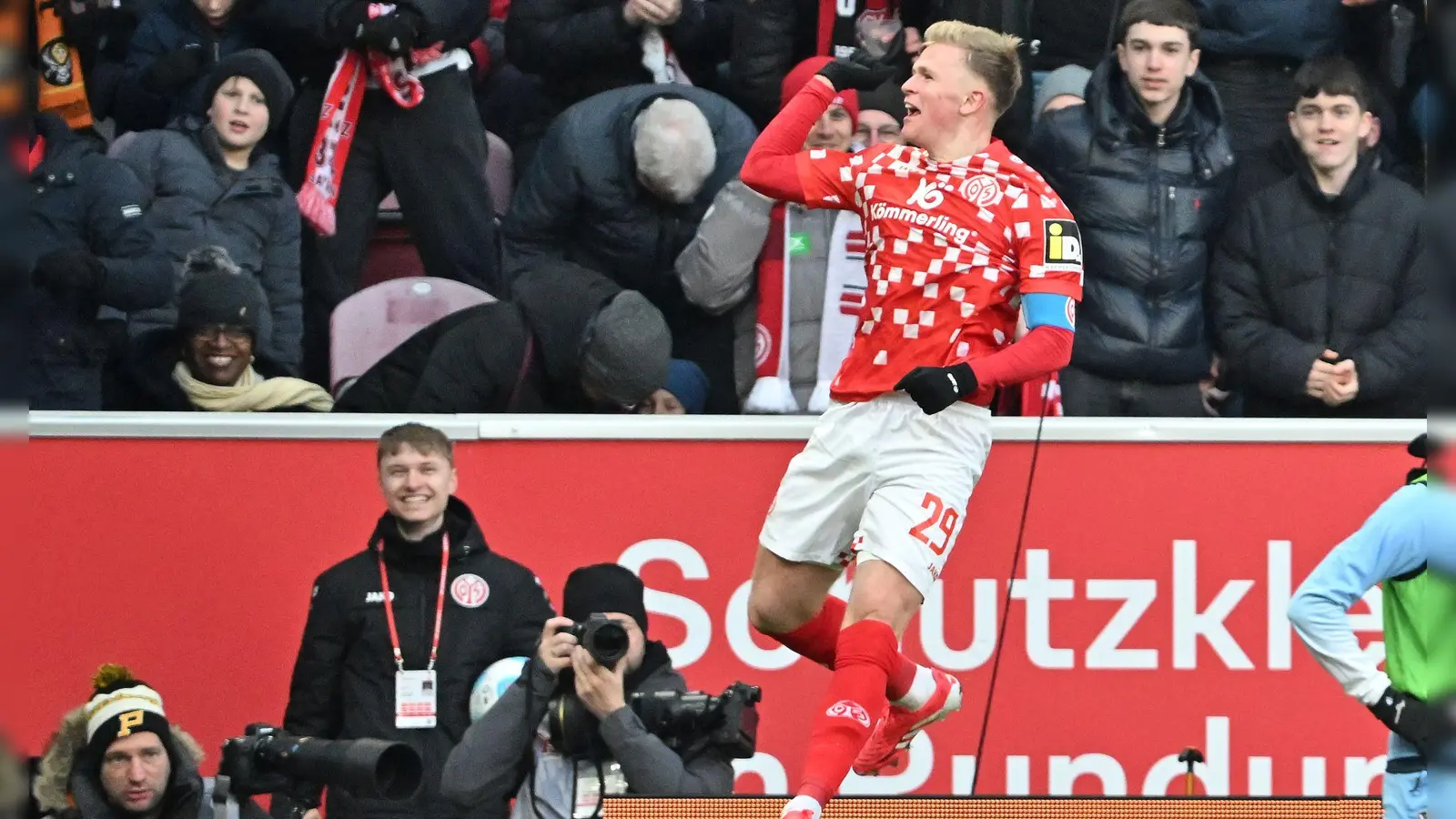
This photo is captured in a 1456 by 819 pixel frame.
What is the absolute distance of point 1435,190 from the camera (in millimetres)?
1050

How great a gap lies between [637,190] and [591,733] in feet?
7.43

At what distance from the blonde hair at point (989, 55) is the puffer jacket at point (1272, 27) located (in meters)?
2.51

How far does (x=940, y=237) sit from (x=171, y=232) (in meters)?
3.25

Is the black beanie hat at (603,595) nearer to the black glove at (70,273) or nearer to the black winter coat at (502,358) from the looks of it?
the black winter coat at (502,358)

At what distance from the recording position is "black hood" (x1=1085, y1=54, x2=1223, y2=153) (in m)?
6.43

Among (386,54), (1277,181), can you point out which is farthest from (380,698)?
(1277,181)

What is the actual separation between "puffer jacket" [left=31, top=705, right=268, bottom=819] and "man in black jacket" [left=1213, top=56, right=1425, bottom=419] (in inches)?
143

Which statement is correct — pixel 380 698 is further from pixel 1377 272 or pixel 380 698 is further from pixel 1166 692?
pixel 1377 272

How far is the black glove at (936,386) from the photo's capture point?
3.96 meters

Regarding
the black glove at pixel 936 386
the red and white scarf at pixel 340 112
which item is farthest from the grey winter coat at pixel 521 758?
the red and white scarf at pixel 340 112

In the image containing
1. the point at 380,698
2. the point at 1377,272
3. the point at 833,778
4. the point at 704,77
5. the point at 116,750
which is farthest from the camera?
the point at 704,77

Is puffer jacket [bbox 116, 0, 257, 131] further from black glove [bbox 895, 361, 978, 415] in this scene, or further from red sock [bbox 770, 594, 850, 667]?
black glove [bbox 895, 361, 978, 415]

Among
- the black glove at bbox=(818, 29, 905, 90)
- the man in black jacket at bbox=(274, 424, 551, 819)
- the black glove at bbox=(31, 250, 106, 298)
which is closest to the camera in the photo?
the black glove at bbox=(818, 29, 905, 90)

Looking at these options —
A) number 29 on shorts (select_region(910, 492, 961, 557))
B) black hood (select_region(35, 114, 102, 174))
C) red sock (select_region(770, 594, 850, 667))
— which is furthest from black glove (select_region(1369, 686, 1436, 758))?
black hood (select_region(35, 114, 102, 174))
